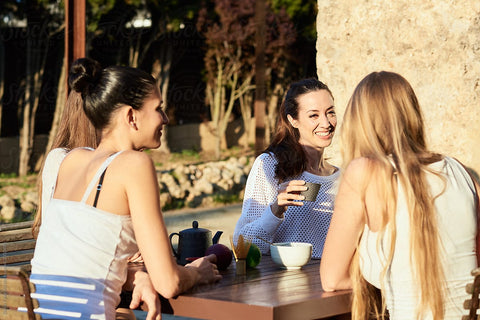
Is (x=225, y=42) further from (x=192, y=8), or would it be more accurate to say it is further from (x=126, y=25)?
(x=126, y=25)

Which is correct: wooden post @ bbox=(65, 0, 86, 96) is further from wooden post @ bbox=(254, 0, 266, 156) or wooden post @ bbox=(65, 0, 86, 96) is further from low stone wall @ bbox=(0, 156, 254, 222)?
low stone wall @ bbox=(0, 156, 254, 222)

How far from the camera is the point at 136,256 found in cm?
302

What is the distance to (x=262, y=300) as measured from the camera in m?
2.33

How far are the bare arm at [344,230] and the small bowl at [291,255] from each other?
16.0 inches

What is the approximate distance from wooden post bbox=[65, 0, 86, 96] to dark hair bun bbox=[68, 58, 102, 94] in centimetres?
299

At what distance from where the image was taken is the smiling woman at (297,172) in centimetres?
349

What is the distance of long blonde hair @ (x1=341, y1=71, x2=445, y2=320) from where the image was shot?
231 centimetres

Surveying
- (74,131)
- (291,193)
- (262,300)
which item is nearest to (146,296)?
(262,300)

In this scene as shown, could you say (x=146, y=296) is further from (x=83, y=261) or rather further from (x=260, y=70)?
(x=260, y=70)

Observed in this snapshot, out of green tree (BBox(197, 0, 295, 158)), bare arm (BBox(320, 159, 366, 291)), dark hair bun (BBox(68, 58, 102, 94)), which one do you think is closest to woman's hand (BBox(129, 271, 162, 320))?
bare arm (BBox(320, 159, 366, 291))

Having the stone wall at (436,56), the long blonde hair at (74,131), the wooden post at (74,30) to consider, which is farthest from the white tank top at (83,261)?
the wooden post at (74,30)

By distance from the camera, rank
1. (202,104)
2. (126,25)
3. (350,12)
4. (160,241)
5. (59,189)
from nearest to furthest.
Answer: (160,241) < (59,189) < (350,12) < (126,25) < (202,104)

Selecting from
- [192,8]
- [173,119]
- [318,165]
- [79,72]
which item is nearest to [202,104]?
[173,119]

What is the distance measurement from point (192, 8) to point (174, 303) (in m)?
11.4
